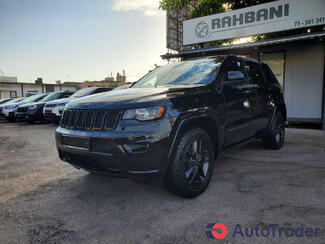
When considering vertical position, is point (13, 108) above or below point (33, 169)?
above

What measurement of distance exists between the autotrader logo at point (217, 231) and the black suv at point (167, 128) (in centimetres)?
53

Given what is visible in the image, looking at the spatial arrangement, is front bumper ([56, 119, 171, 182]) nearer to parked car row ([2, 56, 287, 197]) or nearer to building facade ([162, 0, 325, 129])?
parked car row ([2, 56, 287, 197])

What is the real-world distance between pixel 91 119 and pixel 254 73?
310 centimetres

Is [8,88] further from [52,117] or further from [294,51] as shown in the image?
[294,51]

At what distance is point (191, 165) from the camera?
110 inches

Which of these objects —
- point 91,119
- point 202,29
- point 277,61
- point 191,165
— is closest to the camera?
point 91,119

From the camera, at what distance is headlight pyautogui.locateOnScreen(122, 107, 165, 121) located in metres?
2.41

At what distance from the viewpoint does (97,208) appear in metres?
2.61

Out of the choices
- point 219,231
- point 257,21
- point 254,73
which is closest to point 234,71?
point 254,73

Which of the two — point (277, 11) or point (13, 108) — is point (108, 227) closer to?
point (277, 11)

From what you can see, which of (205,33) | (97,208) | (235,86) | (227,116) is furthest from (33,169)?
(205,33)

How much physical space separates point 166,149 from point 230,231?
3.03ft

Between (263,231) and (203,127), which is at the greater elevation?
(203,127)

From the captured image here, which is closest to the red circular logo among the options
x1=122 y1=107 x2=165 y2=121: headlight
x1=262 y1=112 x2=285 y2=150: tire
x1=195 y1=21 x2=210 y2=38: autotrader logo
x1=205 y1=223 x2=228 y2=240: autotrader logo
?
x1=205 y1=223 x2=228 y2=240: autotrader logo
